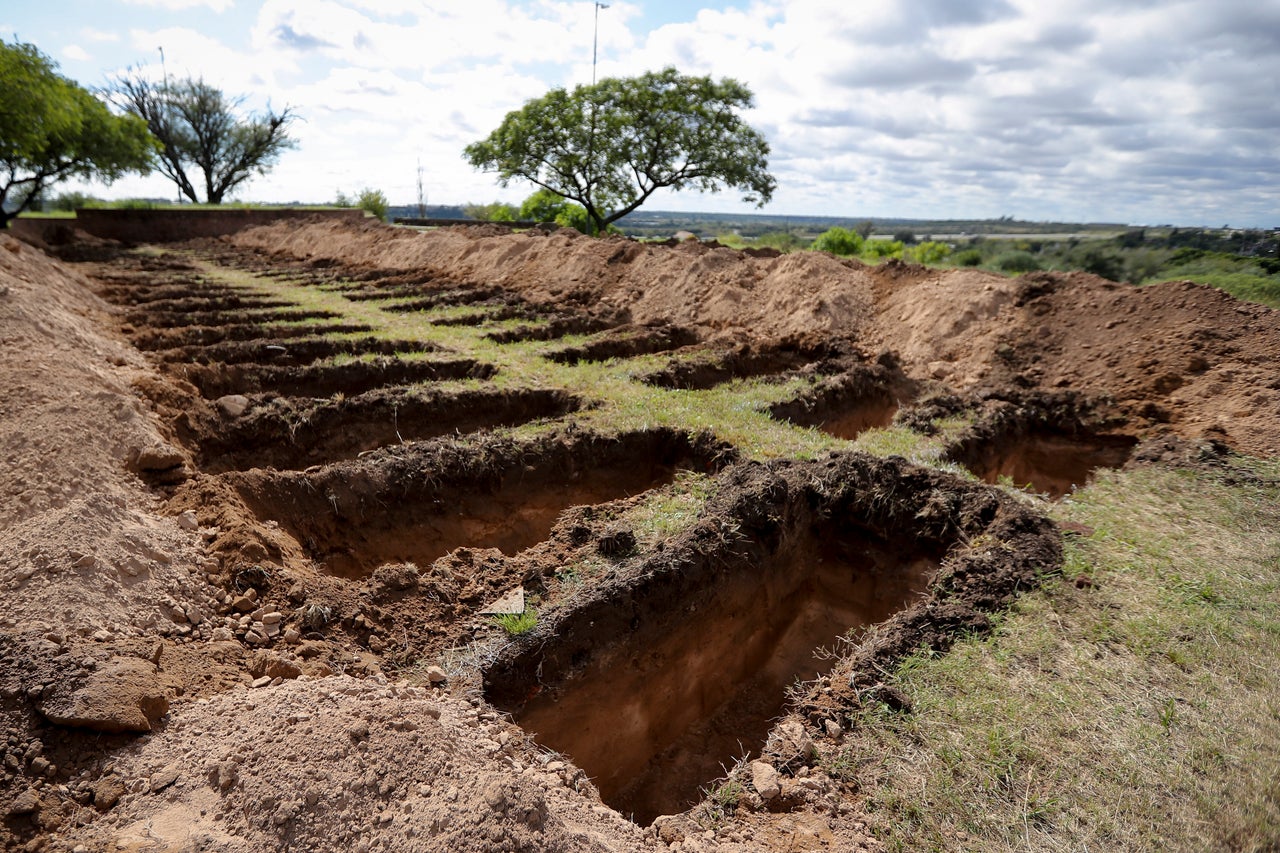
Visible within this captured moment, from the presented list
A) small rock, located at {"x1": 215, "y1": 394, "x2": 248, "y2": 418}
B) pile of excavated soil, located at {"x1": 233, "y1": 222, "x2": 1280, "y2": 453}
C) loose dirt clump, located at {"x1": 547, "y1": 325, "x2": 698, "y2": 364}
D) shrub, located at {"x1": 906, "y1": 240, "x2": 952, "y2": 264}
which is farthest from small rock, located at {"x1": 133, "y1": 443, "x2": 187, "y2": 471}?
shrub, located at {"x1": 906, "y1": 240, "x2": 952, "y2": 264}

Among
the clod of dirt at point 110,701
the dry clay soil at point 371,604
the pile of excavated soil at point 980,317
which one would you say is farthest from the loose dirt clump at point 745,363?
the clod of dirt at point 110,701

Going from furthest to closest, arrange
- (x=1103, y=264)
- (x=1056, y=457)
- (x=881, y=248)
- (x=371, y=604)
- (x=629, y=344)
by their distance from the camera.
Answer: (x=881, y=248) → (x=1103, y=264) → (x=629, y=344) → (x=1056, y=457) → (x=371, y=604)

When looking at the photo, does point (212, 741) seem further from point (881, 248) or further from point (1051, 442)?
point (881, 248)

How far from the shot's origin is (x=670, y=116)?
26.4 m

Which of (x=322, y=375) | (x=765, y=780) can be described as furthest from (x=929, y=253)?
(x=765, y=780)

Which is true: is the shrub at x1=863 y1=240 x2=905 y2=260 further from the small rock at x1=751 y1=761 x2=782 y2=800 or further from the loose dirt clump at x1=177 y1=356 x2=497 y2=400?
the small rock at x1=751 y1=761 x2=782 y2=800

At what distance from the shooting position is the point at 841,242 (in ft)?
63.5

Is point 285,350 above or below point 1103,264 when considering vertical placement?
below

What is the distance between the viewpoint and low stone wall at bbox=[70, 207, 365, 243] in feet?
97.6

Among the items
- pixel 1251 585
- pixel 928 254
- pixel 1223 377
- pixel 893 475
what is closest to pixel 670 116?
pixel 928 254

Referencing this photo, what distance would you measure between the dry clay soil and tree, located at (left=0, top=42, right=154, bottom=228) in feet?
43.1

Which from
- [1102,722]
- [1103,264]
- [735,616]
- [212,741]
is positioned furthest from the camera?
[1103,264]

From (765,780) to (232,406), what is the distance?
6.79 m

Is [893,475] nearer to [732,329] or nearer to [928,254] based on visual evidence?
[732,329]
